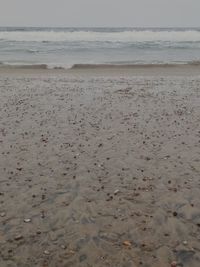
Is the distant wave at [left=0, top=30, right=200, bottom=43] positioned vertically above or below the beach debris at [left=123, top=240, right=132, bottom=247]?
above

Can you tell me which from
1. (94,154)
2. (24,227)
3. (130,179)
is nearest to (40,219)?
(24,227)

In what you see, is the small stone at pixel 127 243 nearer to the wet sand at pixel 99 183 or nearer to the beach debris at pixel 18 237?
the wet sand at pixel 99 183

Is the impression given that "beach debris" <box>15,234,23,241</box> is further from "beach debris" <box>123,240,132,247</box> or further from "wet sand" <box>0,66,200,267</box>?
"beach debris" <box>123,240,132,247</box>

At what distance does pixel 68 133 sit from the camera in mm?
10102

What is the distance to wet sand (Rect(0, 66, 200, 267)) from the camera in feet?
16.9

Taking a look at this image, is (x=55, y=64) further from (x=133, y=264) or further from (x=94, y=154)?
(x=133, y=264)

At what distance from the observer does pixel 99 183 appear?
7090mm

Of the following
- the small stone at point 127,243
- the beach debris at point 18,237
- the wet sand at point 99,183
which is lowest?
the beach debris at point 18,237

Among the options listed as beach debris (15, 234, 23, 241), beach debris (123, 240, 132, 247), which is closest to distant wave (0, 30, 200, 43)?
beach debris (15, 234, 23, 241)

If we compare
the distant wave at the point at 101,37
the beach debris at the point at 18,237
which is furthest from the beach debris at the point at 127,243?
the distant wave at the point at 101,37

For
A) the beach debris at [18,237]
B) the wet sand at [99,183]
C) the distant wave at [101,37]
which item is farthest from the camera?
the distant wave at [101,37]

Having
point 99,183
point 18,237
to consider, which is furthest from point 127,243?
point 99,183

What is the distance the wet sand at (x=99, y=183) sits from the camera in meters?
5.14

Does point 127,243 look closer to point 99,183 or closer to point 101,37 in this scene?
point 99,183
